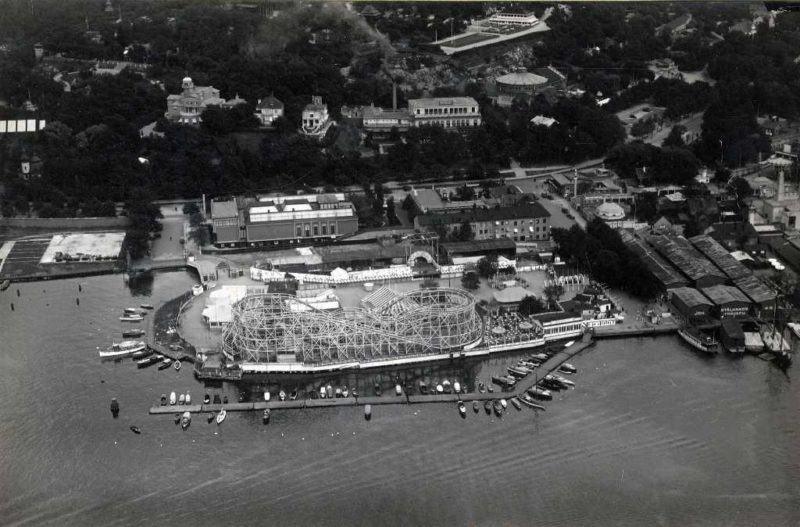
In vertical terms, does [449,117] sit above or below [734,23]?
below

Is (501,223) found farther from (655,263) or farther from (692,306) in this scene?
(692,306)

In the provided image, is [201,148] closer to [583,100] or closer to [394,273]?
[394,273]

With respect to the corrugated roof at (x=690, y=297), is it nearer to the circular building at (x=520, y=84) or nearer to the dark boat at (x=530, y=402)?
the dark boat at (x=530, y=402)

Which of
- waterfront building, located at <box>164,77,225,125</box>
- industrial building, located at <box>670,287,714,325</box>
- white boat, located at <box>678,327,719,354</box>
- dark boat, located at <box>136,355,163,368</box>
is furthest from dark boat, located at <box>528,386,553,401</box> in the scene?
waterfront building, located at <box>164,77,225,125</box>

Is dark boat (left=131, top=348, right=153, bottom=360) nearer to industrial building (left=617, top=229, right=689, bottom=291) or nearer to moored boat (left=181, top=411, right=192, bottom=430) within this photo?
moored boat (left=181, top=411, right=192, bottom=430)

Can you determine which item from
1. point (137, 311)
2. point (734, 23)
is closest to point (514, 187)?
point (137, 311)

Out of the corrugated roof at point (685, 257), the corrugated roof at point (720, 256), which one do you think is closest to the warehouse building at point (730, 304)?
the corrugated roof at point (685, 257)
